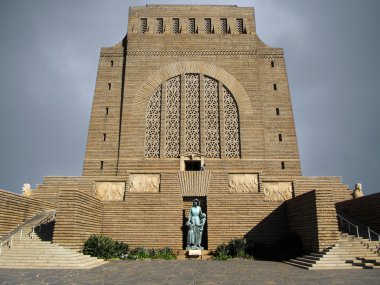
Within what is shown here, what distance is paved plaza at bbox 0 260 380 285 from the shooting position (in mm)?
7531

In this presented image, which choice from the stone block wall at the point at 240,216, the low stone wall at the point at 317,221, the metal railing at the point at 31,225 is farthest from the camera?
the stone block wall at the point at 240,216

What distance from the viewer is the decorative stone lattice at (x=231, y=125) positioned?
748 inches

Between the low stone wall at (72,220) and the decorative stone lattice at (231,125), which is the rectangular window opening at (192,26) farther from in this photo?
the low stone wall at (72,220)

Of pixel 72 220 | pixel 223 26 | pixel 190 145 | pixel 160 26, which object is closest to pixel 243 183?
pixel 190 145

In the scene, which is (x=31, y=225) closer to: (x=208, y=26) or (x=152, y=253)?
(x=152, y=253)

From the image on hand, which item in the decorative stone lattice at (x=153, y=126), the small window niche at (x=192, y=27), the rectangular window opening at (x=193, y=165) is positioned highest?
the small window niche at (x=192, y=27)

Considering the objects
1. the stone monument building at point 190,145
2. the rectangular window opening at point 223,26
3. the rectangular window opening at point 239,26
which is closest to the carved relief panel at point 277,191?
the stone monument building at point 190,145

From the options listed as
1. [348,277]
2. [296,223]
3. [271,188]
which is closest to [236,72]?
[271,188]

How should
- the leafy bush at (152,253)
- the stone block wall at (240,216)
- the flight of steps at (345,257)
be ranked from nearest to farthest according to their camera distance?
the flight of steps at (345,257)
the leafy bush at (152,253)
the stone block wall at (240,216)

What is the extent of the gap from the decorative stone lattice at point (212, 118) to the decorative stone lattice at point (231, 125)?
525mm

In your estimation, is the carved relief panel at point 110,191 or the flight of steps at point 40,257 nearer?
the flight of steps at point 40,257

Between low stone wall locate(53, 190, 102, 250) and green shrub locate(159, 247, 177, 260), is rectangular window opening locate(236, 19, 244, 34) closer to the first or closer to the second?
green shrub locate(159, 247, 177, 260)

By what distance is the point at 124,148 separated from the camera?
18672 millimetres

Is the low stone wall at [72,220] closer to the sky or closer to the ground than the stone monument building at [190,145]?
closer to the ground
